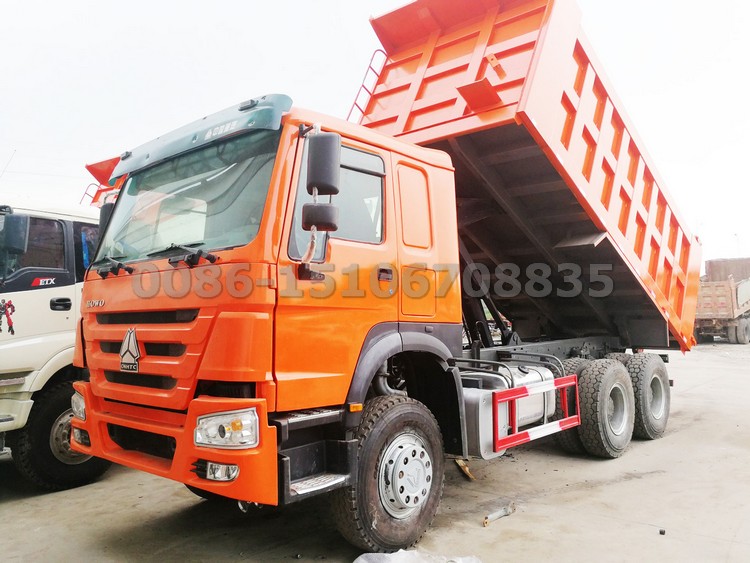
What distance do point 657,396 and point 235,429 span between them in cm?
522

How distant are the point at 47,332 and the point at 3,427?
75cm

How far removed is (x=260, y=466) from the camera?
261 centimetres

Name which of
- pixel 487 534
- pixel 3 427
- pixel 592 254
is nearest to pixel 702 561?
pixel 487 534

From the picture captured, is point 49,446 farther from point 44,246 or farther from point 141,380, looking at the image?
point 141,380

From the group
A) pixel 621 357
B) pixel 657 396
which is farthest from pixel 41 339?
pixel 657 396

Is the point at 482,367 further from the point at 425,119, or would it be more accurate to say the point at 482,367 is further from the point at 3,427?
the point at 3,427

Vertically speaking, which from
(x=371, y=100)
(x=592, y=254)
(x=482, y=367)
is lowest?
(x=482, y=367)

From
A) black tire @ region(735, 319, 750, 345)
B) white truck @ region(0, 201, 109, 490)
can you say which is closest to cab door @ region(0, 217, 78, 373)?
white truck @ region(0, 201, 109, 490)

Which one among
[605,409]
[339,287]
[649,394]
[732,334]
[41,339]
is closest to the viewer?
Answer: [339,287]

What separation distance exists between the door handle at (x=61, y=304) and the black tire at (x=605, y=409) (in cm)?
444

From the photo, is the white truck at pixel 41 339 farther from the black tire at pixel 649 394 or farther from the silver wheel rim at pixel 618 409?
the black tire at pixel 649 394

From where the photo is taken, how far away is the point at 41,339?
4.50m

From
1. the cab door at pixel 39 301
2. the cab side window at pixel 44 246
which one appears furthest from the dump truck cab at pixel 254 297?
the cab side window at pixel 44 246

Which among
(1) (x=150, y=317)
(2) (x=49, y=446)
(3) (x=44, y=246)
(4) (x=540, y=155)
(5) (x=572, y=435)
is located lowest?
(5) (x=572, y=435)
